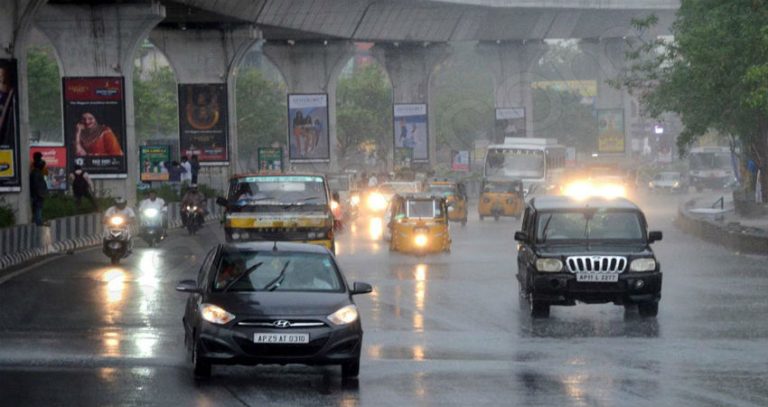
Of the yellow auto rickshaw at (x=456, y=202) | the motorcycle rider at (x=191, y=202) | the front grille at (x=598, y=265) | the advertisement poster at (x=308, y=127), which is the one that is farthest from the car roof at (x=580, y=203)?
the advertisement poster at (x=308, y=127)

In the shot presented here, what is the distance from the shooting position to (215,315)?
577 inches

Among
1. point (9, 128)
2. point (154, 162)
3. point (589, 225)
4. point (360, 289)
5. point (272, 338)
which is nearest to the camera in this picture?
point (272, 338)

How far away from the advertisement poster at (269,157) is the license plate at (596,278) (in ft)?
168

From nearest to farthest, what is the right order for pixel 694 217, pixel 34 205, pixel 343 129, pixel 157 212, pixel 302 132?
pixel 34 205 < pixel 157 212 < pixel 694 217 < pixel 302 132 < pixel 343 129

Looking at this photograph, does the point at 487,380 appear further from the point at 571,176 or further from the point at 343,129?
the point at 343,129

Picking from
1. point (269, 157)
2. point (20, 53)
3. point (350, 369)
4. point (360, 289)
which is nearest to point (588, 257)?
point (360, 289)

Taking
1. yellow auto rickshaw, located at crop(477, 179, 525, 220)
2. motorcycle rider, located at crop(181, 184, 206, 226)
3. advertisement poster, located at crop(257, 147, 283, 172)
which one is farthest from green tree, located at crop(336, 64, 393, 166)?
motorcycle rider, located at crop(181, 184, 206, 226)

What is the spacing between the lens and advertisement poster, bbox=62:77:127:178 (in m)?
50.8

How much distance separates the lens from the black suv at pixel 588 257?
69.8 feet

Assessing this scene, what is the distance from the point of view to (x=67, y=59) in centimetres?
5353

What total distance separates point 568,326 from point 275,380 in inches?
268

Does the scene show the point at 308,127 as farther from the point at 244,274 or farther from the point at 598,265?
the point at 244,274

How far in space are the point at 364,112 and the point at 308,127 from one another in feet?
146

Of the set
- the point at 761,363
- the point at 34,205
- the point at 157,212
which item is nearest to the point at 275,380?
the point at 761,363
